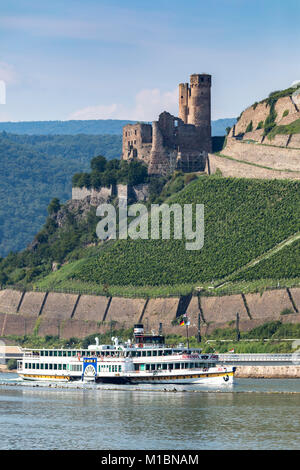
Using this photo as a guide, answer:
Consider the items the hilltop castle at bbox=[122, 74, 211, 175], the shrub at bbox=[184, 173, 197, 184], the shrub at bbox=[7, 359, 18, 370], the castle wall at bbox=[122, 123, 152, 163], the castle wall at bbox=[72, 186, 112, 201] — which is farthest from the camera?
the castle wall at bbox=[72, 186, 112, 201]

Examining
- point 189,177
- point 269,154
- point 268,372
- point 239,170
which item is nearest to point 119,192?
point 189,177

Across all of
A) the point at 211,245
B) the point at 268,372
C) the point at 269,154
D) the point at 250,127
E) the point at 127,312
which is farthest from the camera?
the point at 250,127

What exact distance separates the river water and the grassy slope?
134ft

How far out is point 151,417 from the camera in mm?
78438

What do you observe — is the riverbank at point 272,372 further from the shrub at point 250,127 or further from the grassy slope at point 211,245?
the shrub at point 250,127

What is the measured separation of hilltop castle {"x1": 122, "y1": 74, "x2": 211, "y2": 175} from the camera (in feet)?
557

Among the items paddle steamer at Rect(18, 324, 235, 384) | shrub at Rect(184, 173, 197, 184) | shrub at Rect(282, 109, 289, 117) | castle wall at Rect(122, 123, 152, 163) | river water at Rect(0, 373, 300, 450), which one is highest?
shrub at Rect(282, 109, 289, 117)

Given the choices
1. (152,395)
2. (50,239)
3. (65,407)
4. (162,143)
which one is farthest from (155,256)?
(65,407)

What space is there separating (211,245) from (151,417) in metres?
73.0

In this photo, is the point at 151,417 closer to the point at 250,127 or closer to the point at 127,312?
the point at 127,312

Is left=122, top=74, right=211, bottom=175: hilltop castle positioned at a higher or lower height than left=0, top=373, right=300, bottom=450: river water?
higher

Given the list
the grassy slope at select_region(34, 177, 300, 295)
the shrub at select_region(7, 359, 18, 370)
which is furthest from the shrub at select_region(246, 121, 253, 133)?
the shrub at select_region(7, 359, 18, 370)

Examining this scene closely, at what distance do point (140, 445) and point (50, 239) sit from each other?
120 m

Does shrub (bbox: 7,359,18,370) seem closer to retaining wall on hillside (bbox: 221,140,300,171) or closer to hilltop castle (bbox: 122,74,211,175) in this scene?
hilltop castle (bbox: 122,74,211,175)
